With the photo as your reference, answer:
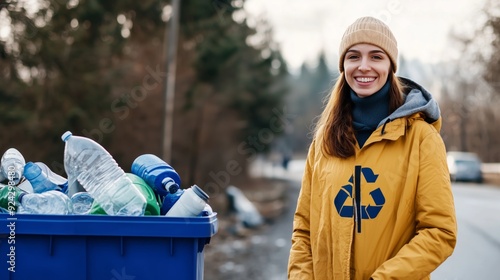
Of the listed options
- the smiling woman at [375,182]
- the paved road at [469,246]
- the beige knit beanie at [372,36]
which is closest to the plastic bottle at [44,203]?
the smiling woman at [375,182]

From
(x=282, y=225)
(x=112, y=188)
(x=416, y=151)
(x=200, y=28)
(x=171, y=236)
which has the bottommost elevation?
(x=282, y=225)

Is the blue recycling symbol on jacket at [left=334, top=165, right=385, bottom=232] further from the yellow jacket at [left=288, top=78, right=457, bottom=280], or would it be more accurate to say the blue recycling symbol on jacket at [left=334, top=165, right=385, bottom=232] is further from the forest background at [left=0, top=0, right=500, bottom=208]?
the forest background at [left=0, top=0, right=500, bottom=208]

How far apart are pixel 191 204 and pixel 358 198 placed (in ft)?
2.68

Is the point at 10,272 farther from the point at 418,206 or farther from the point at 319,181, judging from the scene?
the point at 418,206

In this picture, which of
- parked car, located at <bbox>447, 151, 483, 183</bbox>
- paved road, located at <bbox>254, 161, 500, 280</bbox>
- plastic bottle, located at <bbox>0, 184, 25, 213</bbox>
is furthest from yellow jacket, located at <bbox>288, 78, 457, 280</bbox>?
parked car, located at <bbox>447, 151, 483, 183</bbox>

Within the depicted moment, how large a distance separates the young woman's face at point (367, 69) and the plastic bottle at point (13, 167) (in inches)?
69.6

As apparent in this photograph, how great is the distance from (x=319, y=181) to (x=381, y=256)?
0.42 metres

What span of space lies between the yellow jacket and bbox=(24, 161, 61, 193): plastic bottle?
151 cm

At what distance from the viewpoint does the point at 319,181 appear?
2834 mm

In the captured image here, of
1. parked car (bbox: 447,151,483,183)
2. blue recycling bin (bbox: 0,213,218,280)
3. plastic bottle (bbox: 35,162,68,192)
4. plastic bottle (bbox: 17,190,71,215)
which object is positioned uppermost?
plastic bottle (bbox: 35,162,68,192)

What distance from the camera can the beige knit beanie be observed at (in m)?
2.79

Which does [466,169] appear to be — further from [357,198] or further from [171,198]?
[357,198]

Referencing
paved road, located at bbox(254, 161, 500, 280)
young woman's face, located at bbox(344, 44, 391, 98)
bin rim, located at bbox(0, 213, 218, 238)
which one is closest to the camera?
young woman's face, located at bbox(344, 44, 391, 98)

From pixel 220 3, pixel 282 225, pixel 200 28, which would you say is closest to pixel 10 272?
pixel 282 225
